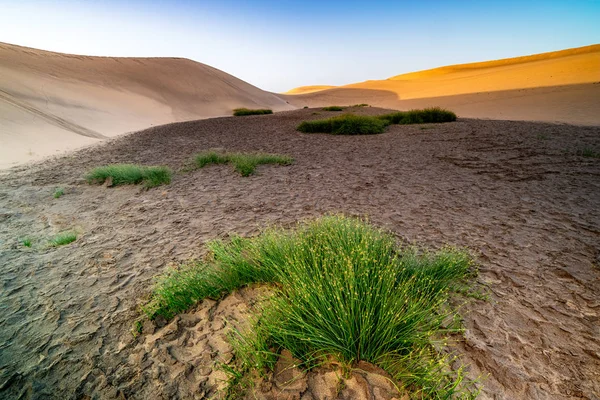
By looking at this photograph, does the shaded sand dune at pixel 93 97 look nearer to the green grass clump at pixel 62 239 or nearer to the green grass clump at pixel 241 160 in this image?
the green grass clump at pixel 241 160

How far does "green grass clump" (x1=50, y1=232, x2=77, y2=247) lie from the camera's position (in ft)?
9.07

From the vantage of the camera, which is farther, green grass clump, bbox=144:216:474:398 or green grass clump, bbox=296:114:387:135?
green grass clump, bbox=296:114:387:135

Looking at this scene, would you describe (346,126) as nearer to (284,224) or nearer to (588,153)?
(588,153)

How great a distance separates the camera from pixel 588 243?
213 cm

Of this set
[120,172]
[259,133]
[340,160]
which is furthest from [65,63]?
[340,160]

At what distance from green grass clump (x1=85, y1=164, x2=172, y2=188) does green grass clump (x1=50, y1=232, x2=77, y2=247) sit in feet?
5.29

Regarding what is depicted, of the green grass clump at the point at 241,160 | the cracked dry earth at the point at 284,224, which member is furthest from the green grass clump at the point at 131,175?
the green grass clump at the point at 241,160

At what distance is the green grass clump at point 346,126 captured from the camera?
27.8 feet

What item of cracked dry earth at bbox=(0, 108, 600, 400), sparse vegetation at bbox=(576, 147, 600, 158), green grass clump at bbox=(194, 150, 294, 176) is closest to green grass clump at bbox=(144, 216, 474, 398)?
cracked dry earth at bbox=(0, 108, 600, 400)

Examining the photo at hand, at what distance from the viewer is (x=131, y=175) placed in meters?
4.60

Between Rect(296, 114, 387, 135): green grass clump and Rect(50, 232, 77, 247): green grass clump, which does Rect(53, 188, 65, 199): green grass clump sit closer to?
Rect(50, 232, 77, 247): green grass clump

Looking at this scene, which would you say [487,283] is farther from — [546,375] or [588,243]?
[588,243]

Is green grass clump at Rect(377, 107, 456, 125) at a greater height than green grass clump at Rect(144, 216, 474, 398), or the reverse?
green grass clump at Rect(144, 216, 474, 398)

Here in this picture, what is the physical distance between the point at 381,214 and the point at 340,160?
2.66 m
